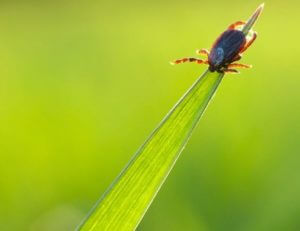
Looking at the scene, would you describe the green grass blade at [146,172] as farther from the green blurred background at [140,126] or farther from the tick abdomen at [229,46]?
the green blurred background at [140,126]

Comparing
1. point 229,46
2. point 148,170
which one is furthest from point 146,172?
point 229,46

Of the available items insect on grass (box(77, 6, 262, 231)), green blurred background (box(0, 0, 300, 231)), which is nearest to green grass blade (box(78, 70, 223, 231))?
insect on grass (box(77, 6, 262, 231))

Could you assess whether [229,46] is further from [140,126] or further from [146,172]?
[140,126]

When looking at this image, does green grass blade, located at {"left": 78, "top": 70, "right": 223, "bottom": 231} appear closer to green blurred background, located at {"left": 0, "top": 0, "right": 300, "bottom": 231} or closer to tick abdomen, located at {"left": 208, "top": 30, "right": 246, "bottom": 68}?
tick abdomen, located at {"left": 208, "top": 30, "right": 246, "bottom": 68}

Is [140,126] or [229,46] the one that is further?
[140,126]

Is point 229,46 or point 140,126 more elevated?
point 229,46

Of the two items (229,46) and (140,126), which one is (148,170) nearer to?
(229,46)
